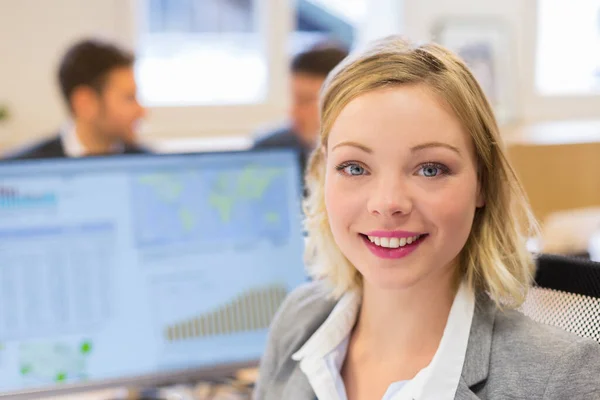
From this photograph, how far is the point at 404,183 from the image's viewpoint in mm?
777

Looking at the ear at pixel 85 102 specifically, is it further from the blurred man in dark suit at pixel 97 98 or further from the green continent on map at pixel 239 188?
the green continent on map at pixel 239 188

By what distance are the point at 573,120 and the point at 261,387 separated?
130 inches

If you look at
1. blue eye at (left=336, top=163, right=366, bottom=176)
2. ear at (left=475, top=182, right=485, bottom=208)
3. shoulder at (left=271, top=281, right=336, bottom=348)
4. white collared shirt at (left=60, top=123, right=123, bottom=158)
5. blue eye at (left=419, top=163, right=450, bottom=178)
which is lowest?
white collared shirt at (left=60, top=123, right=123, bottom=158)

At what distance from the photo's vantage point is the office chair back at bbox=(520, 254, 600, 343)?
0.79m

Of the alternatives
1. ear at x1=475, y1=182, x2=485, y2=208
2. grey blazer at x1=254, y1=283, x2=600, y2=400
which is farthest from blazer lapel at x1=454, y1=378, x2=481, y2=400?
ear at x1=475, y1=182, x2=485, y2=208

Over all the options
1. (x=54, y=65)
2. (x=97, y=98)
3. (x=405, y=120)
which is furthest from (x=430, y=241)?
(x=54, y=65)

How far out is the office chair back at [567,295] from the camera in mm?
791

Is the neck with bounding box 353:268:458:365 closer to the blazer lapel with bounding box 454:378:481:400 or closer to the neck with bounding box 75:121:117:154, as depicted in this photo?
the blazer lapel with bounding box 454:378:481:400

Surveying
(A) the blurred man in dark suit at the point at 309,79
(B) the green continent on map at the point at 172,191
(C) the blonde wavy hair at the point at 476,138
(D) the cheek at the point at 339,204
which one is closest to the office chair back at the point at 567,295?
(C) the blonde wavy hair at the point at 476,138

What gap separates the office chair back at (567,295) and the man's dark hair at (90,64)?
6.51ft

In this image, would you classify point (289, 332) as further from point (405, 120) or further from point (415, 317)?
point (405, 120)

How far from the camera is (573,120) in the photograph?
382cm

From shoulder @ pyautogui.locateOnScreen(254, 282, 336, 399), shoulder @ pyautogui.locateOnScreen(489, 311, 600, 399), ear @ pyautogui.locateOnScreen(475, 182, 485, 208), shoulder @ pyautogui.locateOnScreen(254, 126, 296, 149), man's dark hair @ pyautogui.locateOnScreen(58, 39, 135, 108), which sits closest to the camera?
shoulder @ pyautogui.locateOnScreen(489, 311, 600, 399)

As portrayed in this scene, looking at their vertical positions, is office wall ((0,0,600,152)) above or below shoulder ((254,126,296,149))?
above
